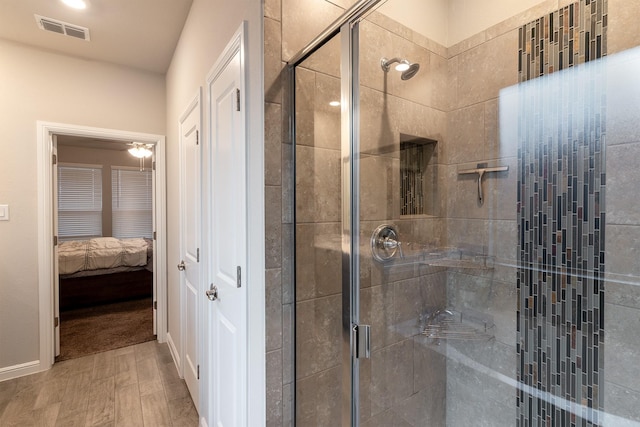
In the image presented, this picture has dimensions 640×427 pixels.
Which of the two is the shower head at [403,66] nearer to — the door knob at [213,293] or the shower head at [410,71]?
the shower head at [410,71]

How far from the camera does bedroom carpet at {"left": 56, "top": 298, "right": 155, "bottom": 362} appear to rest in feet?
10.5

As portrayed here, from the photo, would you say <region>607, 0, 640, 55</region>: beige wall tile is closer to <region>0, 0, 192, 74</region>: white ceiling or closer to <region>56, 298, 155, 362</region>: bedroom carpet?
<region>0, 0, 192, 74</region>: white ceiling

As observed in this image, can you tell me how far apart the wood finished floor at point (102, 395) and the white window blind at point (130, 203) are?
4410 mm

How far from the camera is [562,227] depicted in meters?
1.41

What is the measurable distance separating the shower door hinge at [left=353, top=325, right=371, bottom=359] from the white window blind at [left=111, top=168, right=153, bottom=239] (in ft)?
22.5

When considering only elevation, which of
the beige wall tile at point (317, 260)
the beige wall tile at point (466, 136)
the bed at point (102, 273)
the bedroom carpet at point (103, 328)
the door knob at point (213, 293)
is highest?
A: the beige wall tile at point (466, 136)

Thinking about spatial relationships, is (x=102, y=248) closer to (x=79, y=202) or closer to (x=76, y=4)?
(x=79, y=202)

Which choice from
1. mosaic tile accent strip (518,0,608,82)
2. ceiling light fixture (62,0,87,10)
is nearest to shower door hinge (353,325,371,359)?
mosaic tile accent strip (518,0,608,82)

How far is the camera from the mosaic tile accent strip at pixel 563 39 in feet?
4.23

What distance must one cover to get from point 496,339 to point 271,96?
166 cm

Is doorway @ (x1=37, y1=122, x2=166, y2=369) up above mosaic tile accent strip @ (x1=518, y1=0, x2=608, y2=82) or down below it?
below

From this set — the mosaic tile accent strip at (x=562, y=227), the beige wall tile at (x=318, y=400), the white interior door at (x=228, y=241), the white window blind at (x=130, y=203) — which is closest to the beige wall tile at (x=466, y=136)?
the mosaic tile accent strip at (x=562, y=227)

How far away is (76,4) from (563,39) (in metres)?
2.94

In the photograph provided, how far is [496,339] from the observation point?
66.6 inches
